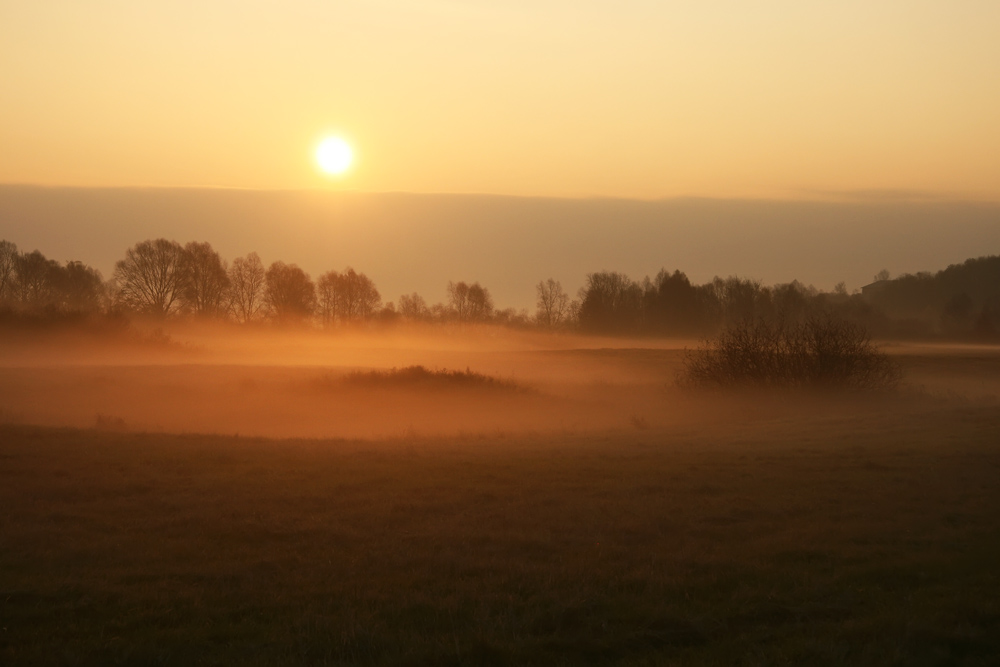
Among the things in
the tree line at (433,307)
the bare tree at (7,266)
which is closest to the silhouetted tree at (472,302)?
the tree line at (433,307)

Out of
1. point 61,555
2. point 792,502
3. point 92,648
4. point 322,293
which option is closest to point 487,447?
point 792,502

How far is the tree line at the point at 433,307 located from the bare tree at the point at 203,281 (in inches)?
5.3

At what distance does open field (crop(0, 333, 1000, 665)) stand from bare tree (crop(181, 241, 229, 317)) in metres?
74.4

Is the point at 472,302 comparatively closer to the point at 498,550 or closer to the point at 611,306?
the point at 611,306

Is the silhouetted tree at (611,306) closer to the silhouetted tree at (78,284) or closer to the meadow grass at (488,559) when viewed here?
the silhouetted tree at (78,284)

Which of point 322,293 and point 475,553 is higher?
point 322,293

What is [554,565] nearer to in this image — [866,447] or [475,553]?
[475,553]

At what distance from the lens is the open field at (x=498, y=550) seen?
22.1 feet

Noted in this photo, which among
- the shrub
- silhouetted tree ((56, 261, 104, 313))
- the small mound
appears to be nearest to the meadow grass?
the shrub

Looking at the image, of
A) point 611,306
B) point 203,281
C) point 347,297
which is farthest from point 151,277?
point 611,306

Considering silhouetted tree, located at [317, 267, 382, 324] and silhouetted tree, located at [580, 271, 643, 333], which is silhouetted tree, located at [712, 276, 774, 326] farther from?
silhouetted tree, located at [317, 267, 382, 324]

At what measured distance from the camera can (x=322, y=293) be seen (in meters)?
107

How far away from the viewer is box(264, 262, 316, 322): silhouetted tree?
99000mm

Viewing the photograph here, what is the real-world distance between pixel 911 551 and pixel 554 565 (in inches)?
175
